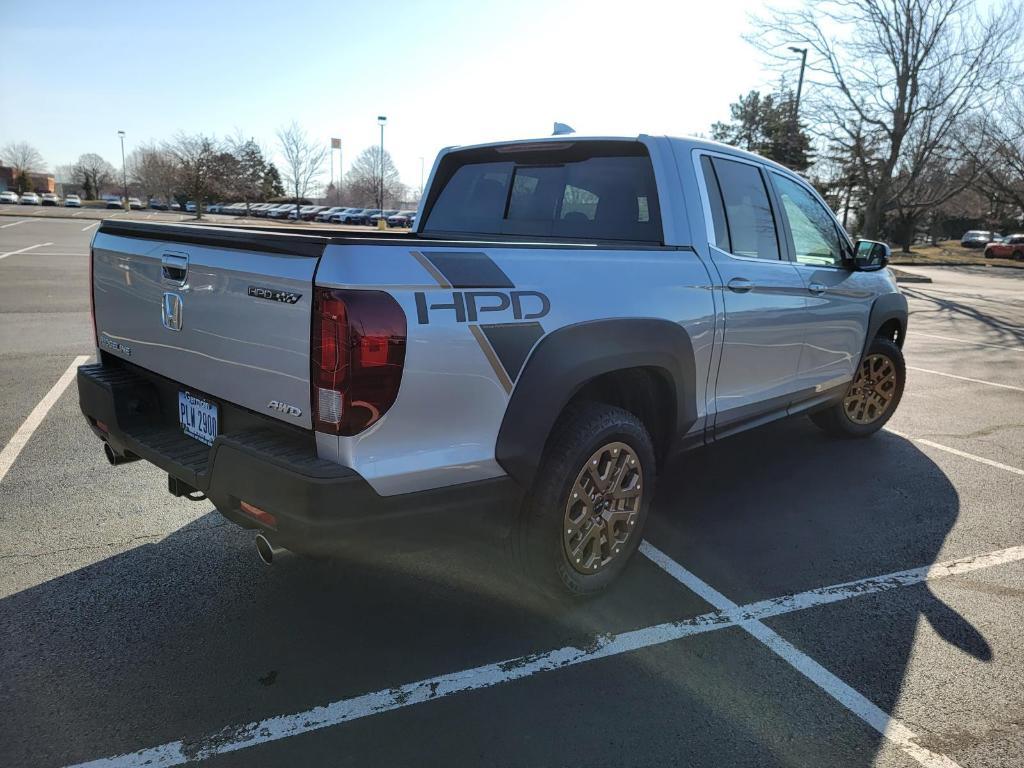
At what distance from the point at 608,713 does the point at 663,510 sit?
1.90m

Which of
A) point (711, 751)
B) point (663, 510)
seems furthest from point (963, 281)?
point (711, 751)

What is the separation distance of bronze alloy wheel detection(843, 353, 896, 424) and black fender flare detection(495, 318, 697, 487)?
3.21 metres

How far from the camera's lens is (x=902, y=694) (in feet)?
8.62

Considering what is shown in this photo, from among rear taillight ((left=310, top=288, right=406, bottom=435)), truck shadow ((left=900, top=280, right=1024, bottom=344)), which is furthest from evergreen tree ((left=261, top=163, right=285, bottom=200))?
rear taillight ((left=310, top=288, right=406, bottom=435))

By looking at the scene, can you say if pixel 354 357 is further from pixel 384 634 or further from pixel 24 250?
pixel 24 250

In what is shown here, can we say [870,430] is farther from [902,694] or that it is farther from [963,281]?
[963,281]

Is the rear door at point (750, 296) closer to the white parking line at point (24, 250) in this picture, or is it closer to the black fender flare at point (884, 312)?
the black fender flare at point (884, 312)

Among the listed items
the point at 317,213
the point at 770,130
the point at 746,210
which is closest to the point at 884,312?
the point at 746,210

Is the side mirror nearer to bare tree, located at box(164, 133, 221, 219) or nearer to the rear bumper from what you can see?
the rear bumper

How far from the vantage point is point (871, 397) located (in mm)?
5711

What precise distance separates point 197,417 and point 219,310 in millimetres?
524

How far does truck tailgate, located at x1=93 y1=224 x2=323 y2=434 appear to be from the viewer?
225 centimetres

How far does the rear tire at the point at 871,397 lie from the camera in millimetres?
5559

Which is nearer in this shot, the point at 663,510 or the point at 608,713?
the point at 608,713
